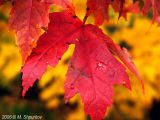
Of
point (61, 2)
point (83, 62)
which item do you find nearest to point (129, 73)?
point (83, 62)

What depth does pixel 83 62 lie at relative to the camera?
68cm

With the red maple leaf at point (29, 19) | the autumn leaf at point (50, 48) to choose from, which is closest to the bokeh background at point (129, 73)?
the autumn leaf at point (50, 48)

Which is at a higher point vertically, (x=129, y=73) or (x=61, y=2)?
(x=61, y=2)

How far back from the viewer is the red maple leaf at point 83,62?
2.02ft

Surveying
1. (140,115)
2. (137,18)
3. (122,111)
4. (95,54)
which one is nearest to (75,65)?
(95,54)

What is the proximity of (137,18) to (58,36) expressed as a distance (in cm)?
216

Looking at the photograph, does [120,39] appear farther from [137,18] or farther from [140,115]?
[140,115]

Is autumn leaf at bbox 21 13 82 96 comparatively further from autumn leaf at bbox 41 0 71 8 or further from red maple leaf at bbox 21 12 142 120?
autumn leaf at bbox 41 0 71 8

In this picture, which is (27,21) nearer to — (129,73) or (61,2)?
(61,2)

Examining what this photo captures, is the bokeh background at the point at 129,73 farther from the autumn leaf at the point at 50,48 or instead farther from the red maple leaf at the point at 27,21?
the red maple leaf at the point at 27,21

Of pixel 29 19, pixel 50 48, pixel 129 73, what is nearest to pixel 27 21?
pixel 29 19

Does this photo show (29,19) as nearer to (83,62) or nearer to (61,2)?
(61,2)

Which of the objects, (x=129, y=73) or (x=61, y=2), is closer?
(x=61, y=2)

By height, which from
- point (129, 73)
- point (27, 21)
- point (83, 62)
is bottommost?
point (129, 73)
